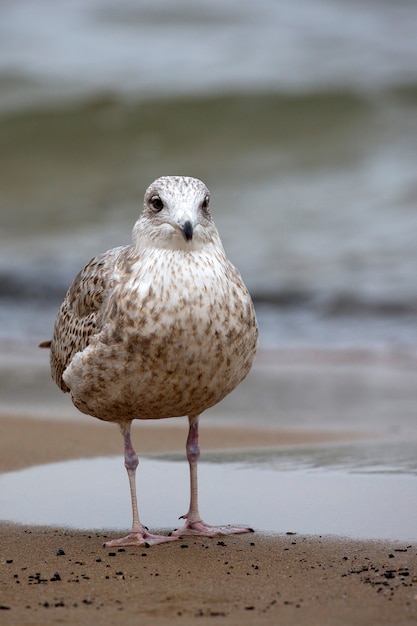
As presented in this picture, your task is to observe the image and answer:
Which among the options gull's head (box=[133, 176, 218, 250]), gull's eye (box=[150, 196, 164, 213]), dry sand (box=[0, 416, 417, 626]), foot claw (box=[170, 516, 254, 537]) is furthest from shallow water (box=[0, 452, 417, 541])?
gull's eye (box=[150, 196, 164, 213])

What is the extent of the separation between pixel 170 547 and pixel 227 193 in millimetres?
12531

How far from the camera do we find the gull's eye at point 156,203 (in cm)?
516

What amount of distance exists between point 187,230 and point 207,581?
5.10ft

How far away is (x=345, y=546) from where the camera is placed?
15.1ft

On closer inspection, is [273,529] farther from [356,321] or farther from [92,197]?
[92,197]

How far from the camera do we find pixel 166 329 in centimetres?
484

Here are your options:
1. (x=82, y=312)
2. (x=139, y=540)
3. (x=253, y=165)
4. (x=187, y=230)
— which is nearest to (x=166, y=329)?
(x=187, y=230)

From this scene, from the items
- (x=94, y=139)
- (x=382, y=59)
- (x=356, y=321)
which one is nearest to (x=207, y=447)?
(x=356, y=321)

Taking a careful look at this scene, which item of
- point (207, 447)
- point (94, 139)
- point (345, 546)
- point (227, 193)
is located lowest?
point (345, 546)

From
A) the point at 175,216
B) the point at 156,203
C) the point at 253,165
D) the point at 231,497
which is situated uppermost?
the point at 253,165

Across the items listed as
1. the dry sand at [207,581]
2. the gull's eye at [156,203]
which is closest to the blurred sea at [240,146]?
the gull's eye at [156,203]

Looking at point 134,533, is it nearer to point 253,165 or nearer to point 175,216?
point 175,216

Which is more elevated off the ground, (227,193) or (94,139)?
(94,139)

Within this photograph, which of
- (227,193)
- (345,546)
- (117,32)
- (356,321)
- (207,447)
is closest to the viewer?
(345,546)
